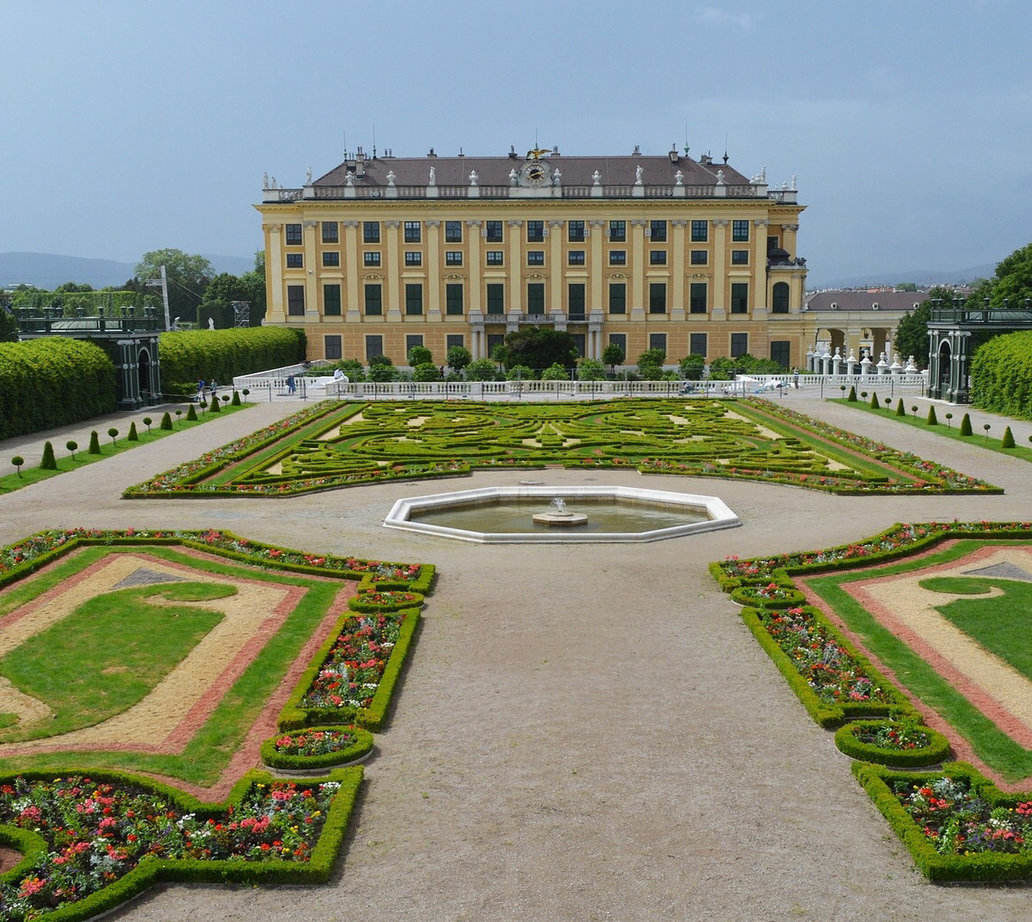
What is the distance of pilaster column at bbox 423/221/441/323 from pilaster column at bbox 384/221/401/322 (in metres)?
2.23

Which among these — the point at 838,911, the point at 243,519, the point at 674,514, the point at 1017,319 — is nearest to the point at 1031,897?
the point at 838,911

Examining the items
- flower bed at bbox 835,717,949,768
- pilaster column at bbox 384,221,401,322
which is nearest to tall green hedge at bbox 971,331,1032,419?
flower bed at bbox 835,717,949,768

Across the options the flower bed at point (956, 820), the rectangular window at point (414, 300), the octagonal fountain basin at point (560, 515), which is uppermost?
the rectangular window at point (414, 300)

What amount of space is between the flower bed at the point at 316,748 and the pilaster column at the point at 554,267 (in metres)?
70.6

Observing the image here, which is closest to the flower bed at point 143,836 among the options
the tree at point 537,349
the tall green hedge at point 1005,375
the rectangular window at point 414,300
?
the tall green hedge at point 1005,375

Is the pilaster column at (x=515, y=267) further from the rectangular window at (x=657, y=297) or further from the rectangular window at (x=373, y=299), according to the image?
the rectangular window at (x=657, y=297)

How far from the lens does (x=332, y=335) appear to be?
8262cm

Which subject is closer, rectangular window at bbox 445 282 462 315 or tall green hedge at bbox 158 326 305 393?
tall green hedge at bbox 158 326 305 393

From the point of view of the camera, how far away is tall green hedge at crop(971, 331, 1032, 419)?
44312 mm

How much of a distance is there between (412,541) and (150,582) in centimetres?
573

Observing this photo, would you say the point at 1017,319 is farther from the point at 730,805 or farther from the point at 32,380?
the point at 730,805

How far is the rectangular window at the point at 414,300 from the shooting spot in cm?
8250

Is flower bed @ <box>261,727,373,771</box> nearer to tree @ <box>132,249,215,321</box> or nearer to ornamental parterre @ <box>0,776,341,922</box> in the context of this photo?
ornamental parterre @ <box>0,776,341,922</box>

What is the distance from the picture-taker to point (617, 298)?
82.7m
